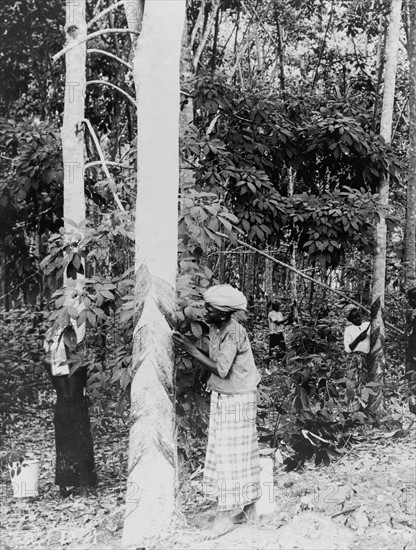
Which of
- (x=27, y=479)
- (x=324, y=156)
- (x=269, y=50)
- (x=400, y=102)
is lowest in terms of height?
(x=27, y=479)

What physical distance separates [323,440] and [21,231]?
398 cm

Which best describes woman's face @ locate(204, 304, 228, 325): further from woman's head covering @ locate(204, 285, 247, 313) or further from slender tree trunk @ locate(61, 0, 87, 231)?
slender tree trunk @ locate(61, 0, 87, 231)

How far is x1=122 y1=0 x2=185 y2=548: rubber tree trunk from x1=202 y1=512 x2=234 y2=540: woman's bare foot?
277 mm

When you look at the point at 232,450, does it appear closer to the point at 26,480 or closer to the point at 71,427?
the point at 71,427

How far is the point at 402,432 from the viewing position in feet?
17.6

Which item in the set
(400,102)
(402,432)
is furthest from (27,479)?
(400,102)

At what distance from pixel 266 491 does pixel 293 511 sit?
0.64 feet

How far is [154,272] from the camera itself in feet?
11.3

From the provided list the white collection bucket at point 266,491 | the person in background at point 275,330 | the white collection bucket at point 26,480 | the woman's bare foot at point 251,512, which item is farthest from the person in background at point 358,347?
the white collection bucket at point 26,480

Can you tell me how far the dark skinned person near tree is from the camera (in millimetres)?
3385

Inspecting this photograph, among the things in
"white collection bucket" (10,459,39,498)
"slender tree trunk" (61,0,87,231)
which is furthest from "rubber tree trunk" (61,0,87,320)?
"white collection bucket" (10,459,39,498)

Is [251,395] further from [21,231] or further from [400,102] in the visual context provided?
[400,102]

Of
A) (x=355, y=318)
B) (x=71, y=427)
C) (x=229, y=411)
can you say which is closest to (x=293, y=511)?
(x=229, y=411)

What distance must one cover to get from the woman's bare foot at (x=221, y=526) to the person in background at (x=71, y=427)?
1.55 metres
